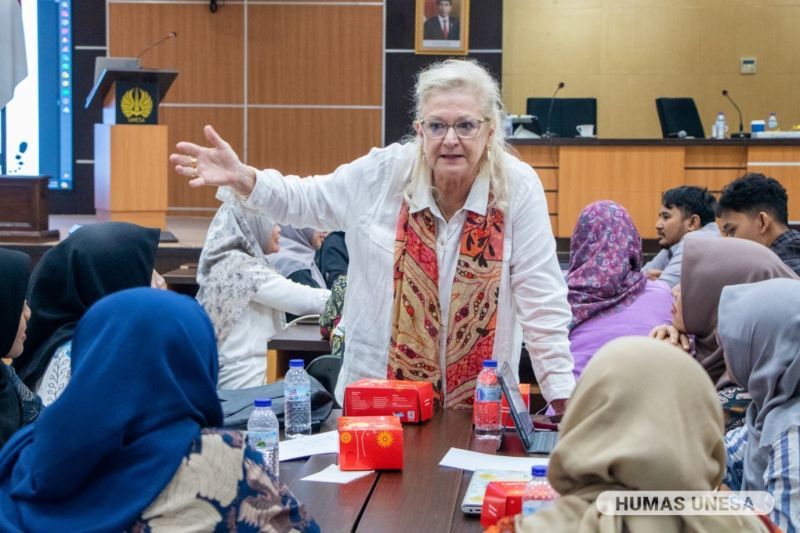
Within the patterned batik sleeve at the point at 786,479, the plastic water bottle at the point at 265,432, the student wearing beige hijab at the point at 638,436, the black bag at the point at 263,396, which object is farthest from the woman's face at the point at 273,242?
the student wearing beige hijab at the point at 638,436

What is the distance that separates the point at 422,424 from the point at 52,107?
8.20m

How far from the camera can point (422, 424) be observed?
266 cm

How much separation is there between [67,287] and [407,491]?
3.97 feet

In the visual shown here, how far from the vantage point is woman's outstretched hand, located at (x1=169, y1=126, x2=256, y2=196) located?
2.67m

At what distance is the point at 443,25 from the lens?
10.1 m

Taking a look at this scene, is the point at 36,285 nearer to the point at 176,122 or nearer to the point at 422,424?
the point at 422,424

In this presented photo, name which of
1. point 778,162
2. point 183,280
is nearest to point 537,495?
point 183,280

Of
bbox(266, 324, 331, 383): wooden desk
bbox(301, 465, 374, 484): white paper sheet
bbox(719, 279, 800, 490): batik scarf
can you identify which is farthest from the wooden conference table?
bbox(266, 324, 331, 383): wooden desk

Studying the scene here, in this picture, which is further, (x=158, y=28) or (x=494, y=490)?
(x=158, y=28)

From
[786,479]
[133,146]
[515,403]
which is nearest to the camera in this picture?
[786,479]

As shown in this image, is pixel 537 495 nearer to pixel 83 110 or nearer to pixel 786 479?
pixel 786 479

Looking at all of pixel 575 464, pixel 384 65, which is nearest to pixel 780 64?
pixel 384 65

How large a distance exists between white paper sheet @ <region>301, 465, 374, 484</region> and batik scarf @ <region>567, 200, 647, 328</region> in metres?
1.80

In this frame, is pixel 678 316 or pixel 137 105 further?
pixel 137 105
